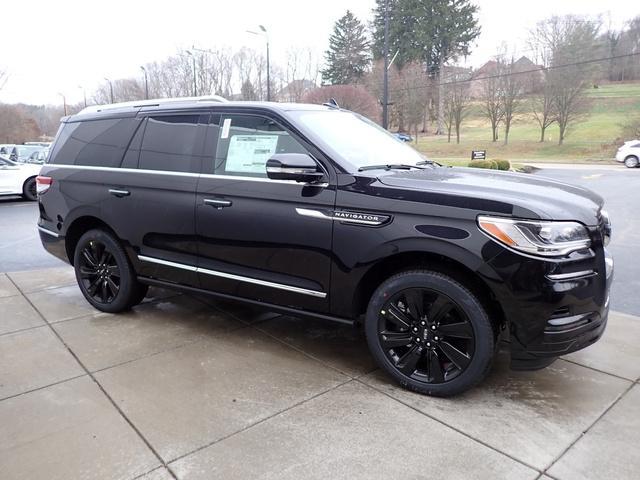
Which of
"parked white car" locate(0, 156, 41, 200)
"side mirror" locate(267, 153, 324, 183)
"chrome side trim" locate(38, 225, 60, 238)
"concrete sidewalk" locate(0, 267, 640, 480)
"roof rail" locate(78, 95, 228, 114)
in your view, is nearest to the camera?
"concrete sidewalk" locate(0, 267, 640, 480)

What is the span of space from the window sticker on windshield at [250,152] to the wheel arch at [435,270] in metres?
1.08

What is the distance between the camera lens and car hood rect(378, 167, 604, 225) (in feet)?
8.79

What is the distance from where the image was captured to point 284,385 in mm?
3189

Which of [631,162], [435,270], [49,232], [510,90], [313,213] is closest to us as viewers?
[435,270]

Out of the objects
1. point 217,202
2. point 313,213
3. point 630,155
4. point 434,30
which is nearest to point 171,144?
point 217,202

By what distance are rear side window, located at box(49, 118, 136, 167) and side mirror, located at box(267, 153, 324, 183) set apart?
182 cm

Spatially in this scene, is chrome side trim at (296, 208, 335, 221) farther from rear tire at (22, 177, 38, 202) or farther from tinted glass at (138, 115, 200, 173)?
rear tire at (22, 177, 38, 202)

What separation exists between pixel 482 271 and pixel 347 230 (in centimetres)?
85

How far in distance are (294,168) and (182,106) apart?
147cm

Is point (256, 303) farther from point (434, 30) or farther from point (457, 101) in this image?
point (434, 30)

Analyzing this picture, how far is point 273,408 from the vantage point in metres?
2.91

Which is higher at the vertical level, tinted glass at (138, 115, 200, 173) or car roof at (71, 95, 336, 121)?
car roof at (71, 95, 336, 121)

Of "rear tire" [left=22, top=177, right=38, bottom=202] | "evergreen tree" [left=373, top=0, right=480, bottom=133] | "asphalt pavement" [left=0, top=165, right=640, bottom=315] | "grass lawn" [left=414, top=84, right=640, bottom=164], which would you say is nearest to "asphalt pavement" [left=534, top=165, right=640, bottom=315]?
"asphalt pavement" [left=0, top=165, right=640, bottom=315]

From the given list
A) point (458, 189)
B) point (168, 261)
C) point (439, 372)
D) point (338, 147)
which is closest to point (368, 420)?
point (439, 372)
